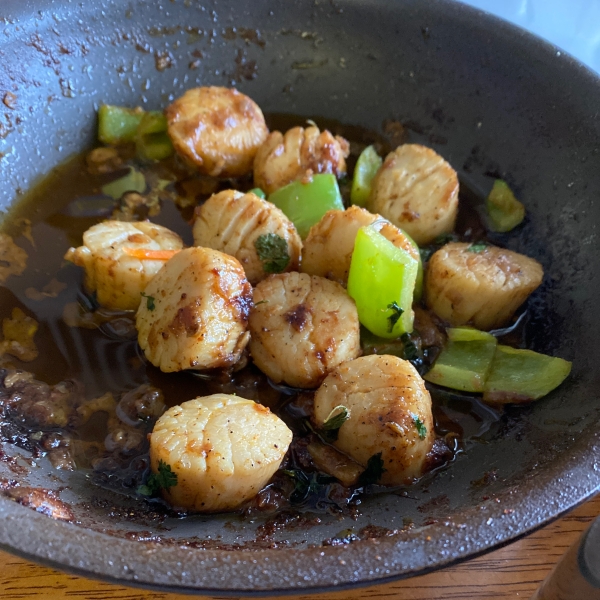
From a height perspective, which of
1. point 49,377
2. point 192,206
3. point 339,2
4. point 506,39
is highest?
point 506,39

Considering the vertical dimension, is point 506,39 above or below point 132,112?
above

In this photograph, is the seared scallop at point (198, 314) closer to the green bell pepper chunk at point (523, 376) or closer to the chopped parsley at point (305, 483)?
the chopped parsley at point (305, 483)

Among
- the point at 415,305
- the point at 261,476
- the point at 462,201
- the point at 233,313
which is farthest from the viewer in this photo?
the point at 462,201

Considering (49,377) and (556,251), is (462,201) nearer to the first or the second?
(556,251)

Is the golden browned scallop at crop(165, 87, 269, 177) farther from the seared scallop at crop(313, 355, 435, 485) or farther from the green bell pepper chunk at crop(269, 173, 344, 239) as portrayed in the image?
the seared scallop at crop(313, 355, 435, 485)

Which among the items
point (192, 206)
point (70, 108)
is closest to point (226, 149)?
point (192, 206)

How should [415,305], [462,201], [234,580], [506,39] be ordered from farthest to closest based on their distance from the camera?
[462,201]
[506,39]
[415,305]
[234,580]
